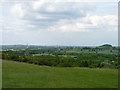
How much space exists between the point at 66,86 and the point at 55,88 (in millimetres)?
665

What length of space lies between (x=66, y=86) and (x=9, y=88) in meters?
2.58

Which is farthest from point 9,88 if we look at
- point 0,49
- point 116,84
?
point 0,49

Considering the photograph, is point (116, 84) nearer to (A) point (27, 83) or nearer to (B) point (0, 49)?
(A) point (27, 83)

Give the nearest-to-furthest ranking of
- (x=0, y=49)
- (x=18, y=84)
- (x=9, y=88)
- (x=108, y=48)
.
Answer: (x=9, y=88)
(x=18, y=84)
(x=0, y=49)
(x=108, y=48)

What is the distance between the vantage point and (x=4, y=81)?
9531 mm

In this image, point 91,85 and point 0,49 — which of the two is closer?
point 91,85

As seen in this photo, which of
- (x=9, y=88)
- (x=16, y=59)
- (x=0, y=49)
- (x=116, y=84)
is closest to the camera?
(x=9, y=88)

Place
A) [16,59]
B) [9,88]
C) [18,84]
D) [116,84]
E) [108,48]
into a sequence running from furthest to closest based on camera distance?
1. [108,48]
2. [16,59]
3. [116,84]
4. [18,84]
5. [9,88]

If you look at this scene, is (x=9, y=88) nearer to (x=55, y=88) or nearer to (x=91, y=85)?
(x=55, y=88)

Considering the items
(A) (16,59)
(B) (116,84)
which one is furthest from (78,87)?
(A) (16,59)

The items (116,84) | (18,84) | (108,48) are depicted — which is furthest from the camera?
(108,48)

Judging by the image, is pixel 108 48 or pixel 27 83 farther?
pixel 108 48

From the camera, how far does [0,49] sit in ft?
75.8

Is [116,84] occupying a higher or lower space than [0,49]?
lower
